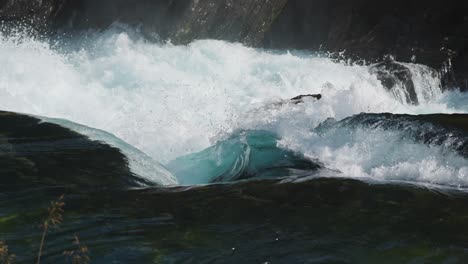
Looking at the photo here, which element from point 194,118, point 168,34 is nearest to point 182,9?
point 168,34

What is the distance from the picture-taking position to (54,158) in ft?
23.4

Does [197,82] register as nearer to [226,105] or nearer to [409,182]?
[226,105]

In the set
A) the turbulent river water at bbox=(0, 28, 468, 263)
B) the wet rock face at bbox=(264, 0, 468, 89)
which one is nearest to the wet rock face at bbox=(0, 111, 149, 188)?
the turbulent river water at bbox=(0, 28, 468, 263)

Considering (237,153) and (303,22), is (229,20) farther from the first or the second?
(237,153)

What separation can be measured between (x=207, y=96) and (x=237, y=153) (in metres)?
5.61

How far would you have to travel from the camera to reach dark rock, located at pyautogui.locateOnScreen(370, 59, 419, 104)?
14.5m

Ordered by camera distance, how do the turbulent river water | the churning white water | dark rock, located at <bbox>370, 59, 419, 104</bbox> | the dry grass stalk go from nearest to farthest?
1. the dry grass stalk
2. the turbulent river water
3. the churning white water
4. dark rock, located at <bbox>370, 59, 419, 104</bbox>

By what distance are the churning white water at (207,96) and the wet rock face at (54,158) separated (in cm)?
162

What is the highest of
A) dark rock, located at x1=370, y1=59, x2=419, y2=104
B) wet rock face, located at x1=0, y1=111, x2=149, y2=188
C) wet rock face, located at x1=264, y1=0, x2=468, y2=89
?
wet rock face, located at x1=264, y1=0, x2=468, y2=89

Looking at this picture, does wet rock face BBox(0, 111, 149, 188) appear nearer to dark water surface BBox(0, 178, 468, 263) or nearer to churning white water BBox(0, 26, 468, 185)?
dark water surface BBox(0, 178, 468, 263)

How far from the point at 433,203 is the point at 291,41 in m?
13.8

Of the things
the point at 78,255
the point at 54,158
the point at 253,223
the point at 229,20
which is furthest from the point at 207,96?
the point at 78,255

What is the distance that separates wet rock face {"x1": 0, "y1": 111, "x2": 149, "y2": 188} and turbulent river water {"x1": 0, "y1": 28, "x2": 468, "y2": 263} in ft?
0.98

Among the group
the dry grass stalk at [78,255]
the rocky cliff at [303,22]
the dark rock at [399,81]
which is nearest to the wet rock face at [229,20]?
the rocky cliff at [303,22]
